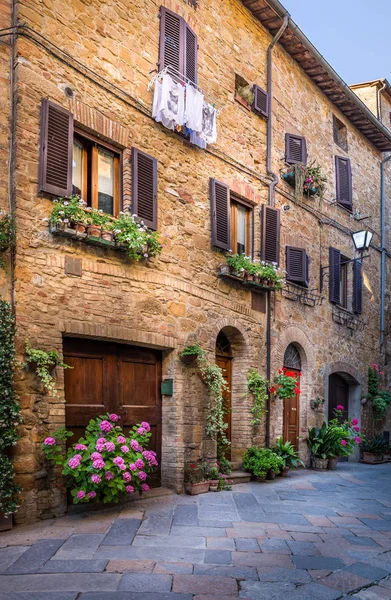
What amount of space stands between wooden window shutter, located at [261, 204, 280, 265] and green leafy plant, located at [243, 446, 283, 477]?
3.34 metres

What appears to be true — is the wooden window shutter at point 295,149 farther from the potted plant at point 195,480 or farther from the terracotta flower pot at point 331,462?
the potted plant at point 195,480

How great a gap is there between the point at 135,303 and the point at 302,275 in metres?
4.66

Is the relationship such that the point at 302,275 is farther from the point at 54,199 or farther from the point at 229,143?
the point at 54,199

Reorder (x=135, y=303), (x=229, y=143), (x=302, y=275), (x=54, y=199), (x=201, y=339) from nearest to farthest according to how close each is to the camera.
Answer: (x=54, y=199) < (x=135, y=303) < (x=201, y=339) < (x=229, y=143) < (x=302, y=275)

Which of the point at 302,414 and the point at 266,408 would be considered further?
the point at 302,414

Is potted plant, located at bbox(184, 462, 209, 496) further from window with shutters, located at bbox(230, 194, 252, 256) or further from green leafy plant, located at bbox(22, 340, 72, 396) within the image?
window with shutters, located at bbox(230, 194, 252, 256)

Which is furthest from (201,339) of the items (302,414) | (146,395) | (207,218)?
(302,414)

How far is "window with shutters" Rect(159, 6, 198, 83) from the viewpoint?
7.81 meters

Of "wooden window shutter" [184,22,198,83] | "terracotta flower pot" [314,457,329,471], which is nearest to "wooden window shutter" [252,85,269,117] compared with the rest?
"wooden window shutter" [184,22,198,83]

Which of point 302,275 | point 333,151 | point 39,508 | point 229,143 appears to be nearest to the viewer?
point 39,508

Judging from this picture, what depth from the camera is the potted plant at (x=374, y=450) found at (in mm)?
12156

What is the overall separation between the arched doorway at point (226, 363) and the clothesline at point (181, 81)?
3.78 metres

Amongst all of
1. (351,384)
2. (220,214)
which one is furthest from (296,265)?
(351,384)

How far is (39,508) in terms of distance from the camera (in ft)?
18.3
